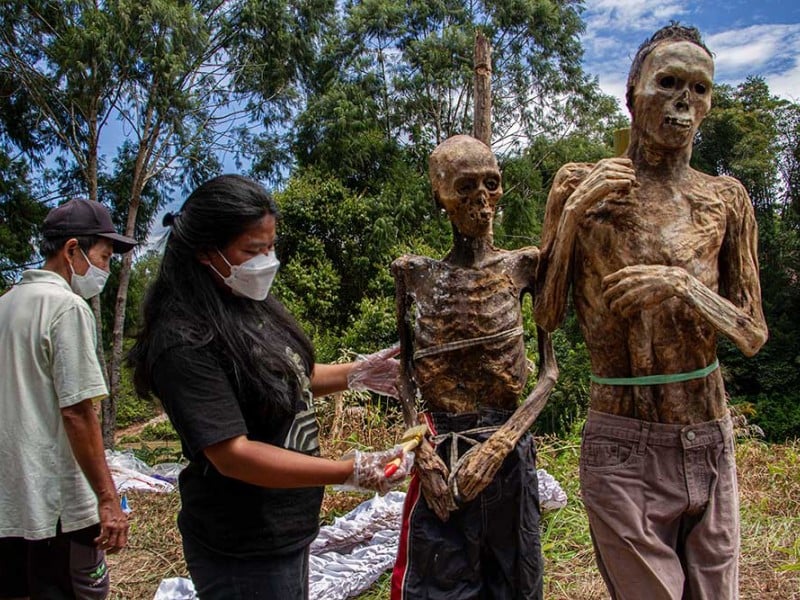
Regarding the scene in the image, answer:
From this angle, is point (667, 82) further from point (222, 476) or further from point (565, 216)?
point (222, 476)

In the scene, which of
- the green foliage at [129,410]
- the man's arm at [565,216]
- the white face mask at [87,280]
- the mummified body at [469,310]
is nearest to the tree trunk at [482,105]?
the mummified body at [469,310]

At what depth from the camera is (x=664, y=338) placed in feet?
5.98

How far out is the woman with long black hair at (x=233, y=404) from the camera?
59.9 inches

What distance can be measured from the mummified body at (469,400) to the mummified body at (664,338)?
0.31 meters

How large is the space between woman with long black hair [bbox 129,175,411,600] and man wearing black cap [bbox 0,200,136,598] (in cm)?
69

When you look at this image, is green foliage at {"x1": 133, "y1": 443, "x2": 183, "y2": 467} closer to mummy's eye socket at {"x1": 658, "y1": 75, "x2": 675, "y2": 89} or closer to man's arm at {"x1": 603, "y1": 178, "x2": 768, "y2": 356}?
man's arm at {"x1": 603, "y1": 178, "x2": 768, "y2": 356}

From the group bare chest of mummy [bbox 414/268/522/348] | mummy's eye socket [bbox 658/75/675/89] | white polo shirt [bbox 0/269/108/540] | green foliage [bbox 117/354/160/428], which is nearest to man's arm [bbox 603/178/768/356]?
mummy's eye socket [bbox 658/75/675/89]

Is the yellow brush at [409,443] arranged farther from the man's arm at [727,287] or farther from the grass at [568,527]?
the grass at [568,527]

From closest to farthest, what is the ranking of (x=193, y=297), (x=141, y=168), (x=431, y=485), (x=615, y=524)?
(x=193, y=297)
(x=615, y=524)
(x=431, y=485)
(x=141, y=168)

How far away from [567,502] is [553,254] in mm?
Answer: 2859

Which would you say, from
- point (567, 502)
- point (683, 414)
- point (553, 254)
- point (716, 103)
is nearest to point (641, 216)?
point (553, 254)

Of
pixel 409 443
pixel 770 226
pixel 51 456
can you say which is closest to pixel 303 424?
pixel 409 443

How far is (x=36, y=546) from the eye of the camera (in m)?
2.22

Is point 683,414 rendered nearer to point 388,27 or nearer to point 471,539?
point 471,539
